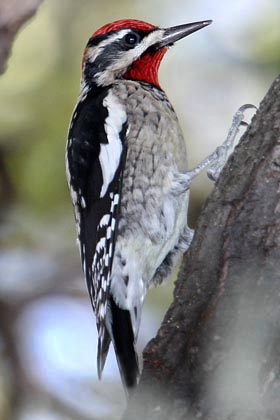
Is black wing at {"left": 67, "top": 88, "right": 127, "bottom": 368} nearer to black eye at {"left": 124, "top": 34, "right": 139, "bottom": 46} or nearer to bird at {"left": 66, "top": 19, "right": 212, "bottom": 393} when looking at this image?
bird at {"left": 66, "top": 19, "right": 212, "bottom": 393}

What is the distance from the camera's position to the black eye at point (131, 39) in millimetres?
3428

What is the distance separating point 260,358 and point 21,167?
6.74ft

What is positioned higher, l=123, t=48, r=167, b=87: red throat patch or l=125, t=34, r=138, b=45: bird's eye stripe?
l=125, t=34, r=138, b=45: bird's eye stripe

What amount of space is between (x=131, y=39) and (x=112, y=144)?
57cm

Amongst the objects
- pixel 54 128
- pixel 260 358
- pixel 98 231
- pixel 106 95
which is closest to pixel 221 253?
pixel 260 358

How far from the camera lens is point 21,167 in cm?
377

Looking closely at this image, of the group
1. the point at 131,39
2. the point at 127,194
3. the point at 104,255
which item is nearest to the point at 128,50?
the point at 131,39

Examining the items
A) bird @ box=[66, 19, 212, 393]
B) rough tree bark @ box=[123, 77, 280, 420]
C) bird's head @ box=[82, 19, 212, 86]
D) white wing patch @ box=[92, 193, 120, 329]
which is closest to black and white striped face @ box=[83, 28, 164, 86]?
bird's head @ box=[82, 19, 212, 86]

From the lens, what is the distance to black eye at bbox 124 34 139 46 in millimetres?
3428

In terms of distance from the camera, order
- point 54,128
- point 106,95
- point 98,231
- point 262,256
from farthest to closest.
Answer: point 54,128
point 106,95
point 98,231
point 262,256

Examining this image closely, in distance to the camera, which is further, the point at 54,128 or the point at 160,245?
the point at 54,128

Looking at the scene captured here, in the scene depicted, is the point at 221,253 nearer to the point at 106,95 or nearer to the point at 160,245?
the point at 160,245

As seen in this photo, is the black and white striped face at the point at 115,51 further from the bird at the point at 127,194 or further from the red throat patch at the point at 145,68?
the bird at the point at 127,194

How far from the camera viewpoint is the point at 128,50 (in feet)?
11.3
